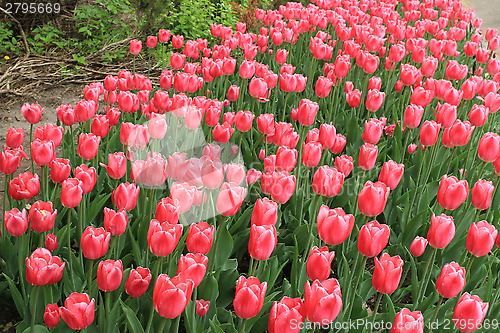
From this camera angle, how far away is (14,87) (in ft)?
16.1

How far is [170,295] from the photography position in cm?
134

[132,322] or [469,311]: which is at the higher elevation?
[469,311]

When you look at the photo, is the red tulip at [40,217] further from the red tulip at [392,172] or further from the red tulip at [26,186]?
the red tulip at [392,172]

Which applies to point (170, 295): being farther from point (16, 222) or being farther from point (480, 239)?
point (480, 239)

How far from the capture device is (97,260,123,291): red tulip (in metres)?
1.57

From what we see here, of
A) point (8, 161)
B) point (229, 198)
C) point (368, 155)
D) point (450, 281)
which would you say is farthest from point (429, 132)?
point (8, 161)

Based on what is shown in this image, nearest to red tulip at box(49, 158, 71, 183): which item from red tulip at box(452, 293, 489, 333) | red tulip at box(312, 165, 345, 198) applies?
red tulip at box(312, 165, 345, 198)

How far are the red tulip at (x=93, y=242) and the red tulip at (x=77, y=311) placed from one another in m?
0.17

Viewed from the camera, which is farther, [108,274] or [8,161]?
Answer: [8,161]

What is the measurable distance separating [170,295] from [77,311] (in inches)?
12.2

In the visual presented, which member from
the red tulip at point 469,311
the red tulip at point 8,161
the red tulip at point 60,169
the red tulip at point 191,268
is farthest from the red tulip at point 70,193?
the red tulip at point 469,311

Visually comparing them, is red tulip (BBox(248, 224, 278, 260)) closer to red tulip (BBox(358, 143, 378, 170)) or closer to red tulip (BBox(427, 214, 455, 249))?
red tulip (BBox(427, 214, 455, 249))

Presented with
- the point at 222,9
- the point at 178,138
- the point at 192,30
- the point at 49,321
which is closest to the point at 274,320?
the point at 49,321

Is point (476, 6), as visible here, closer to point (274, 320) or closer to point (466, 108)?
point (466, 108)
